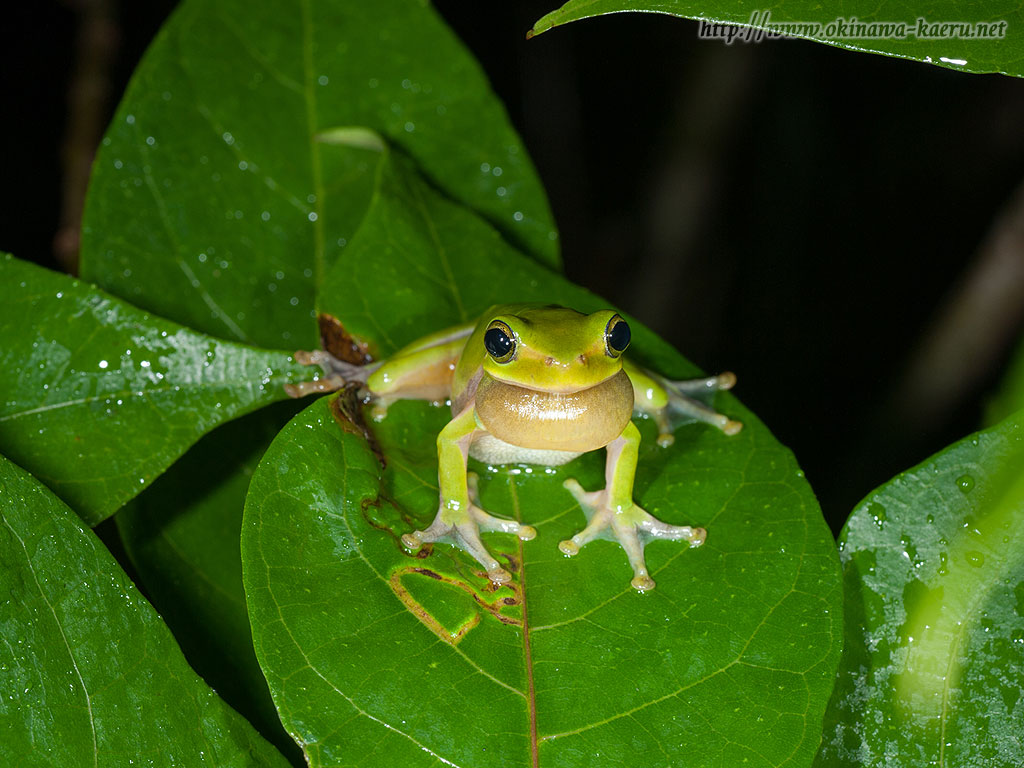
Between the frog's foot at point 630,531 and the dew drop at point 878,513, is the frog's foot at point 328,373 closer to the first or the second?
the frog's foot at point 630,531

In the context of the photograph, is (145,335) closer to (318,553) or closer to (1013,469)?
(318,553)

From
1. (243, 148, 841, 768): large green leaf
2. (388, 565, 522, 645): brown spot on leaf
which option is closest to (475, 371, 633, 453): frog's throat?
(243, 148, 841, 768): large green leaf

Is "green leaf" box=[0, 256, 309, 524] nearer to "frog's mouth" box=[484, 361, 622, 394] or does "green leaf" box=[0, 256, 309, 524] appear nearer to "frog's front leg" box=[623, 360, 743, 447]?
"frog's mouth" box=[484, 361, 622, 394]

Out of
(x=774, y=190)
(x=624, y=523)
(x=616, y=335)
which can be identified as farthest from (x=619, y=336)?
(x=774, y=190)

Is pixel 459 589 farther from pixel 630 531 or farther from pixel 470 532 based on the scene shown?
pixel 630 531

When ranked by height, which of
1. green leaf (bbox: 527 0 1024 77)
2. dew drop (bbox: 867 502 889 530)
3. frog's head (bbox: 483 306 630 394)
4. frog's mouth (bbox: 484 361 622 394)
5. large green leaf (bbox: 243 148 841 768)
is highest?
green leaf (bbox: 527 0 1024 77)
